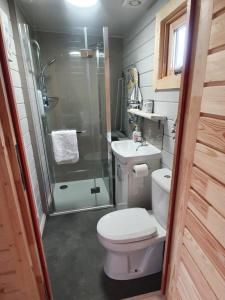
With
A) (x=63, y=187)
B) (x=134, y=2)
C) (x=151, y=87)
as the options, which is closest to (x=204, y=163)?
(x=151, y=87)

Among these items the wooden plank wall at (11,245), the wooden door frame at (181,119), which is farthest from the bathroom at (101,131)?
the wooden plank wall at (11,245)

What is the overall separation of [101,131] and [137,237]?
148 centimetres

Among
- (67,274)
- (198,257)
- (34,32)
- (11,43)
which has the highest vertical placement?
(34,32)

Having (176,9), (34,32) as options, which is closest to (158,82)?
(176,9)

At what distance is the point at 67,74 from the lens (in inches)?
99.5

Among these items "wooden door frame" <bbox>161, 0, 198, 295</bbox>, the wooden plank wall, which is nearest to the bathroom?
"wooden door frame" <bbox>161, 0, 198, 295</bbox>

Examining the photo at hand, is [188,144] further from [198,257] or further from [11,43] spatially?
[11,43]

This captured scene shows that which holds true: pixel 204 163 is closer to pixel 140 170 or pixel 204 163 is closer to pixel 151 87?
pixel 140 170

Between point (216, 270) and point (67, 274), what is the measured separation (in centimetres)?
126

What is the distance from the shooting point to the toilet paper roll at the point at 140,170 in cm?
161

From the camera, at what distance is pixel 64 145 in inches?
87.0

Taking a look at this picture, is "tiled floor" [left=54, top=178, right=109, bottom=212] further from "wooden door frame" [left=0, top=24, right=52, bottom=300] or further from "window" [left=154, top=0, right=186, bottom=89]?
"window" [left=154, top=0, right=186, bottom=89]

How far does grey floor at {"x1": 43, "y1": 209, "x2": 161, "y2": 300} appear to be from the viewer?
1.35 meters

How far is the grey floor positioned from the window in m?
1.62
